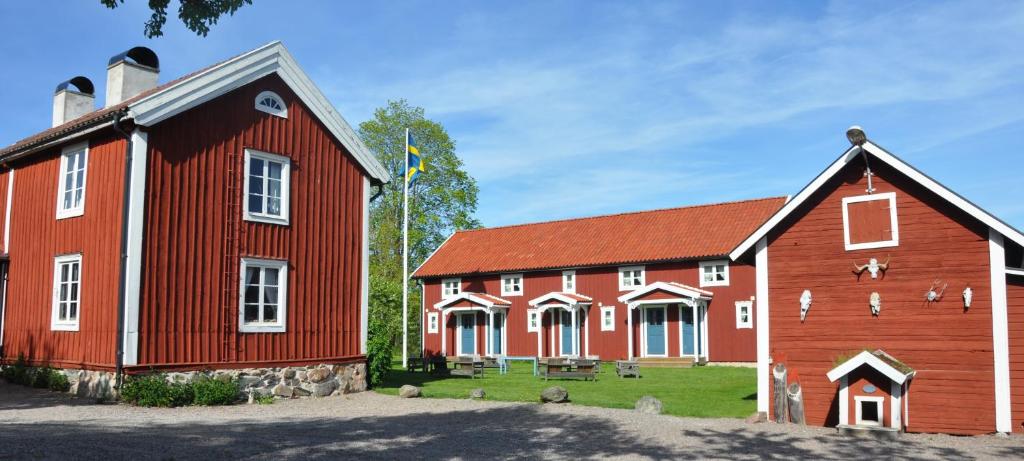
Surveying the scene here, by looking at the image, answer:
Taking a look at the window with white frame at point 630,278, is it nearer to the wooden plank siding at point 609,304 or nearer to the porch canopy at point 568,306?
the wooden plank siding at point 609,304

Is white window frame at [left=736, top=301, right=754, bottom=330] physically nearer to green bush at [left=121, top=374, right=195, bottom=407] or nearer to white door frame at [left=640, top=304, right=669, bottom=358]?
white door frame at [left=640, top=304, right=669, bottom=358]

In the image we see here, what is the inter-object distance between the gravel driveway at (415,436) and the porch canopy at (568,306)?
1827 centimetres

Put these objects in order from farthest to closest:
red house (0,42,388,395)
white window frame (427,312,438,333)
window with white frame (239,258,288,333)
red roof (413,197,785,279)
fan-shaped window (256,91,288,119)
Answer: white window frame (427,312,438,333) → red roof (413,197,785,279) → fan-shaped window (256,91,288,119) → window with white frame (239,258,288,333) → red house (0,42,388,395)

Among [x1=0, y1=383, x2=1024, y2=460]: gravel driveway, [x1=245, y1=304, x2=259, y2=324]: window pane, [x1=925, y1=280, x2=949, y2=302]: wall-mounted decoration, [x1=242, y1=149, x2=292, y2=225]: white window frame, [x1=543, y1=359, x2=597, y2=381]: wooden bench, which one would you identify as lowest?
[x1=0, y1=383, x2=1024, y2=460]: gravel driveway

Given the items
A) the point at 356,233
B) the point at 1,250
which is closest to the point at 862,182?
the point at 356,233

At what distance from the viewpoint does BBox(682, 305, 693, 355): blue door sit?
3278cm

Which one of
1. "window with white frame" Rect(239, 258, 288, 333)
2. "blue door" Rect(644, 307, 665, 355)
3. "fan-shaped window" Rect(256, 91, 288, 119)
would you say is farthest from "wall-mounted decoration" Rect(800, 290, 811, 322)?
"blue door" Rect(644, 307, 665, 355)

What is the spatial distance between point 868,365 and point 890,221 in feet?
8.52

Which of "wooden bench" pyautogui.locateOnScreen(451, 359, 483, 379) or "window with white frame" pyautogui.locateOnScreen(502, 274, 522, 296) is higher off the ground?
"window with white frame" pyautogui.locateOnScreen(502, 274, 522, 296)

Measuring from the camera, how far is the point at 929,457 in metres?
11.7

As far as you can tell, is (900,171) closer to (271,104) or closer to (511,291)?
(271,104)

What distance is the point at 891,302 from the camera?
14789 mm

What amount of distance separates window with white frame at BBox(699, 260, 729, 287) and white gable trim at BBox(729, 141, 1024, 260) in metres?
16.5

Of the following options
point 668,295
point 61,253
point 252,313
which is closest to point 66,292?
point 61,253
